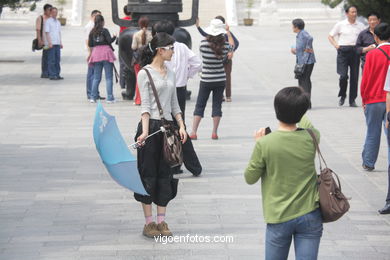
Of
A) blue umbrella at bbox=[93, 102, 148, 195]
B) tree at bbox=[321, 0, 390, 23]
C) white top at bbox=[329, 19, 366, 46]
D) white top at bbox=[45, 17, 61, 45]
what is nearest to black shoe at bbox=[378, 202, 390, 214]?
blue umbrella at bbox=[93, 102, 148, 195]

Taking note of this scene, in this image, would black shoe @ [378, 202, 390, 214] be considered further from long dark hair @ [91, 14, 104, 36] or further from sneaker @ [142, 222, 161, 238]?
long dark hair @ [91, 14, 104, 36]

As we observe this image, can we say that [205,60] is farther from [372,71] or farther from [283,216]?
[283,216]

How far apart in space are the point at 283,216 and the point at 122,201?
3.65 meters

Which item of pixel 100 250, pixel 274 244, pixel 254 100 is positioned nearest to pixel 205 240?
pixel 100 250

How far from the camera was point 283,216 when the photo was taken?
5207 millimetres

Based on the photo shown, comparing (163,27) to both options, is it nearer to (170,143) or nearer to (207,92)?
(170,143)

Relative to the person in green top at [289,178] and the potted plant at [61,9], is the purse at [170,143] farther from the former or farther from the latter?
the potted plant at [61,9]

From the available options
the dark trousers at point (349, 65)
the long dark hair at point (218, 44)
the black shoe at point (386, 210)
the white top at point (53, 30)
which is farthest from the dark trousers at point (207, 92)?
the white top at point (53, 30)

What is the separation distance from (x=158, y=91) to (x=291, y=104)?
7.57ft

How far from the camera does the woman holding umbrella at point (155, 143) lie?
7.27 meters

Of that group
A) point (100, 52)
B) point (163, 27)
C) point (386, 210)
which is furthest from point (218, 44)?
point (100, 52)

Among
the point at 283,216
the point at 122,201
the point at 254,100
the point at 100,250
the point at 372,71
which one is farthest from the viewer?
the point at 254,100

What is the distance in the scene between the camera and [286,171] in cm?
523

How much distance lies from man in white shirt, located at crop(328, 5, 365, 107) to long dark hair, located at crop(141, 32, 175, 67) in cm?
876
